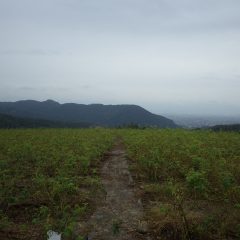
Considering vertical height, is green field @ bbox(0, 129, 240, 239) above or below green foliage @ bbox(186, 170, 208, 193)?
below

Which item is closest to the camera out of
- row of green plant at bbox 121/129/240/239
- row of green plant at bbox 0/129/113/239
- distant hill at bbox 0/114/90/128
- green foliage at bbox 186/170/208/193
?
row of green plant at bbox 121/129/240/239

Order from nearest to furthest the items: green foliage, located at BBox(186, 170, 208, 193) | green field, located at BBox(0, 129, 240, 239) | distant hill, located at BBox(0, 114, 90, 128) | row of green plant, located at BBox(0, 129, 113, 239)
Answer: green field, located at BBox(0, 129, 240, 239), row of green plant, located at BBox(0, 129, 113, 239), green foliage, located at BBox(186, 170, 208, 193), distant hill, located at BBox(0, 114, 90, 128)

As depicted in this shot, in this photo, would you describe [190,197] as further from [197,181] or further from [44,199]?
[44,199]

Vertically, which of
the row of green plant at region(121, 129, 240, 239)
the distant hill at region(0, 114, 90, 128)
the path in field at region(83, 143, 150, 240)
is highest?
the row of green plant at region(121, 129, 240, 239)

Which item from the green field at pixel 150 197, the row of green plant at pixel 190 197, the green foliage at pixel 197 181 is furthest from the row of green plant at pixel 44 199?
the green foliage at pixel 197 181

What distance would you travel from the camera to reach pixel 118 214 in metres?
7.90

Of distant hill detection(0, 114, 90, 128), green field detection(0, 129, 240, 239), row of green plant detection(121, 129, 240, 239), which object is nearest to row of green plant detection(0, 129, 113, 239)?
green field detection(0, 129, 240, 239)

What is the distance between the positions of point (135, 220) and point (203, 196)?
2377mm

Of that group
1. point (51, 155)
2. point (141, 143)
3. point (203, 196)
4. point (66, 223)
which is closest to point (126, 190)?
point (203, 196)

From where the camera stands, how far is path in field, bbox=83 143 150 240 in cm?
675

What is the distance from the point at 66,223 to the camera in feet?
22.7

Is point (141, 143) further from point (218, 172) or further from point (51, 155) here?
point (218, 172)

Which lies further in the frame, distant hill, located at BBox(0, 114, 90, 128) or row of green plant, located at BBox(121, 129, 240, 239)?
distant hill, located at BBox(0, 114, 90, 128)

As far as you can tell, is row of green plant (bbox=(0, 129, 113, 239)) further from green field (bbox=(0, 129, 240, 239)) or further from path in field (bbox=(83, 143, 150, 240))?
path in field (bbox=(83, 143, 150, 240))
